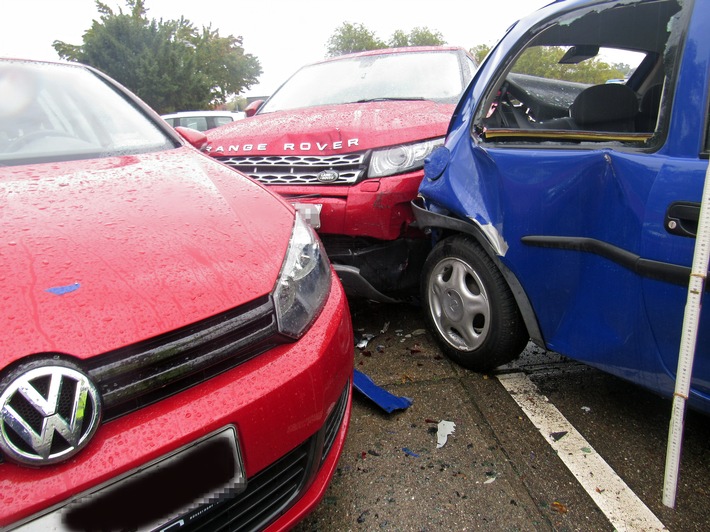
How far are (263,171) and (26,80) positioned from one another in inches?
46.8

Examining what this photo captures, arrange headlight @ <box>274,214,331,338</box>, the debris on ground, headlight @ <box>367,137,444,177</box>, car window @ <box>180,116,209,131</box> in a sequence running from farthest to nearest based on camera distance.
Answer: car window @ <box>180,116,209,131</box>
headlight @ <box>367,137,444,177</box>
the debris on ground
headlight @ <box>274,214,331,338</box>

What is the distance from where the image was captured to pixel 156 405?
104cm

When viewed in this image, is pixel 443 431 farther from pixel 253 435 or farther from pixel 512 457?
pixel 253 435

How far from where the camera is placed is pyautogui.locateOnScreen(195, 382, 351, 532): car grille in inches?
44.2

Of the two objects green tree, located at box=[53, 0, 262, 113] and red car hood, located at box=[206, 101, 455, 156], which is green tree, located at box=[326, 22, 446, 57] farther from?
red car hood, located at box=[206, 101, 455, 156]

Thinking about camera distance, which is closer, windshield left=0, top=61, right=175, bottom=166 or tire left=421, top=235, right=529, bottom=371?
windshield left=0, top=61, right=175, bottom=166

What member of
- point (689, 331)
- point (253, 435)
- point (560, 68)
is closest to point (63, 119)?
point (253, 435)

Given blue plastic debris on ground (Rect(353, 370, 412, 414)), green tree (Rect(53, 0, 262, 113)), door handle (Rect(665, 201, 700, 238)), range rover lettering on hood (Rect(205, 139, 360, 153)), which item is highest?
green tree (Rect(53, 0, 262, 113))

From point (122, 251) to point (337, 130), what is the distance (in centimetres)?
170

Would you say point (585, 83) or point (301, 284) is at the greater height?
point (585, 83)

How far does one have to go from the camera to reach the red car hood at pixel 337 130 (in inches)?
104

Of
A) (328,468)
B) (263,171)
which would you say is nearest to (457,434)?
(328,468)

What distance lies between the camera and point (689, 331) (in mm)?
1233

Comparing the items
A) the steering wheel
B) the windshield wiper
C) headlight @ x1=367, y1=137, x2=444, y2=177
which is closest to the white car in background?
the windshield wiper
